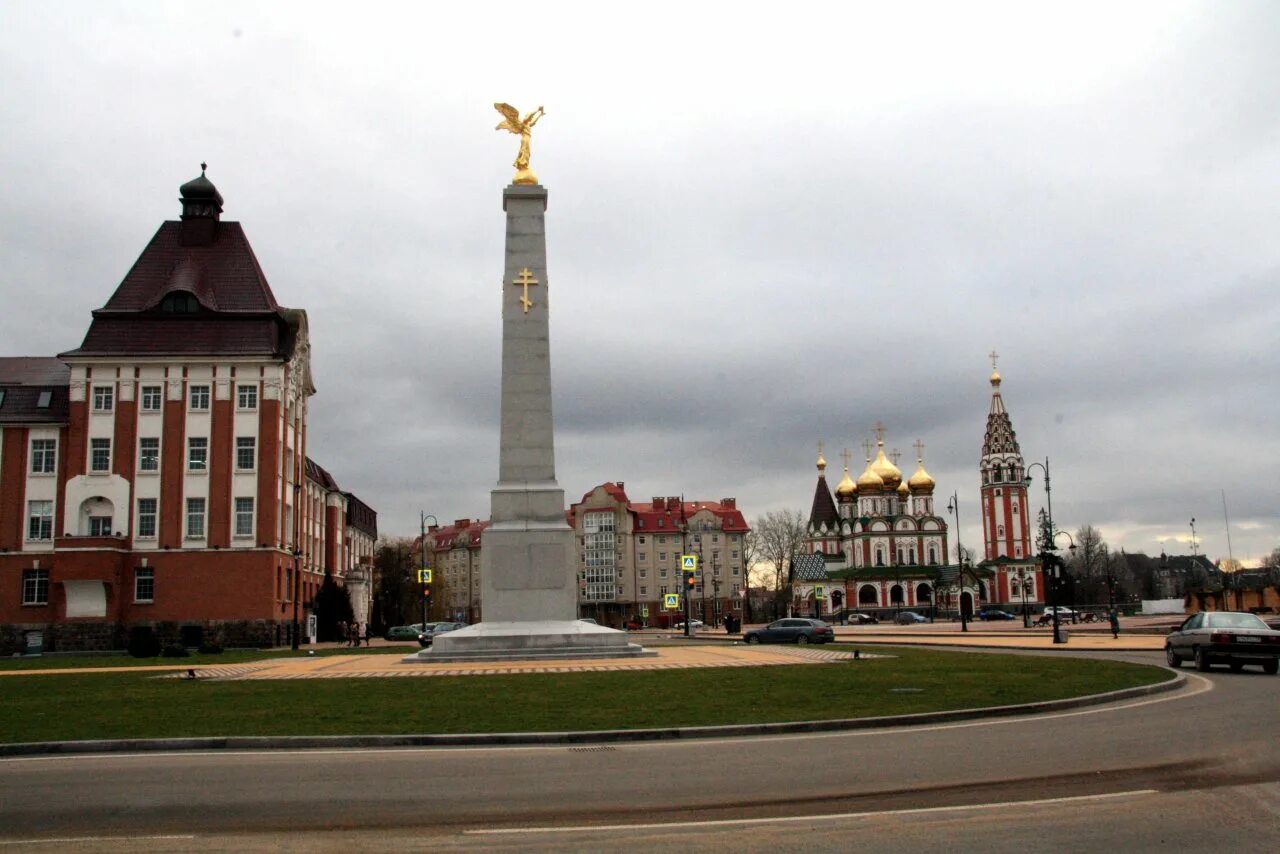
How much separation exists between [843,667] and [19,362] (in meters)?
50.5

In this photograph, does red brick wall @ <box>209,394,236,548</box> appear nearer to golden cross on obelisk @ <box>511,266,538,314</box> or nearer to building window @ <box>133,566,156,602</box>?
building window @ <box>133,566,156,602</box>

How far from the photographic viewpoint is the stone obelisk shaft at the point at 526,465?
3200cm

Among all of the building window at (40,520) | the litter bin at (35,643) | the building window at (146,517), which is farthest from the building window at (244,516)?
the litter bin at (35,643)

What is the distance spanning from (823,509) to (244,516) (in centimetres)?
8915

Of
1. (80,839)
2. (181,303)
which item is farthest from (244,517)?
(80,839)

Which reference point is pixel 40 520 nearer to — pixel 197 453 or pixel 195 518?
pixel 195 518

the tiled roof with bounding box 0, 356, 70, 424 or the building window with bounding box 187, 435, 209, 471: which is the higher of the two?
the tiled roof with bounding box 0, 356, 70, 424

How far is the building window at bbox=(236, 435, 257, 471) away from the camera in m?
53.9

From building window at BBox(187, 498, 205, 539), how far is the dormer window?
9.22 m

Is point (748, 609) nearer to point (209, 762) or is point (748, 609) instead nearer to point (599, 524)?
point (599, 524)

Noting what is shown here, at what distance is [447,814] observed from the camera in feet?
30.0

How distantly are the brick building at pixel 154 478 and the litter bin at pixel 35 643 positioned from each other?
0.13 metres

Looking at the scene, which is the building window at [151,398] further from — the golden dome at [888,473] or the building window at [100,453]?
the golden dome at [888,473]

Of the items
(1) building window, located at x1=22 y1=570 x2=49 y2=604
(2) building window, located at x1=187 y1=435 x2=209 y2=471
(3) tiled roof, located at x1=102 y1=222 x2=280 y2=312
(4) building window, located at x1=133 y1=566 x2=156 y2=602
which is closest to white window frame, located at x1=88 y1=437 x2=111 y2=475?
(2) building window, located at x1=187 y1=435 x2=209 y2=471
